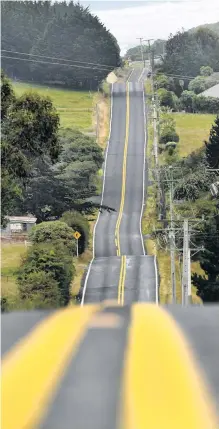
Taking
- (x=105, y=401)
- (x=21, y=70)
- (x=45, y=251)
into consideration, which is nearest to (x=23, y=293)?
(x=45, y=251)

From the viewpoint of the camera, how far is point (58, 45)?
233 feet

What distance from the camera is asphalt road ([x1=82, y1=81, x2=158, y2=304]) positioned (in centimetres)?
3684

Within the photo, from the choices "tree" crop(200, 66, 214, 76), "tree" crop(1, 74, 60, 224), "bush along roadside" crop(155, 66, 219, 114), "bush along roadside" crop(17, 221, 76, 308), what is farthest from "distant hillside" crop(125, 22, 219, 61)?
"tree" crop(1, 74, 60, 224)

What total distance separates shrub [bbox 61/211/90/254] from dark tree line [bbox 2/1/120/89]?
→ 2634 centimetres

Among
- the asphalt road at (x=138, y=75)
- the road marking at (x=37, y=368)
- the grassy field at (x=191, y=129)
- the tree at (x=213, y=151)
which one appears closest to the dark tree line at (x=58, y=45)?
the asphalt road at (x=138, y=75)

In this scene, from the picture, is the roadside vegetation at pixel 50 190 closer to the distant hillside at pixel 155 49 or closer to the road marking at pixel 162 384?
the road marking at pixel 162 384

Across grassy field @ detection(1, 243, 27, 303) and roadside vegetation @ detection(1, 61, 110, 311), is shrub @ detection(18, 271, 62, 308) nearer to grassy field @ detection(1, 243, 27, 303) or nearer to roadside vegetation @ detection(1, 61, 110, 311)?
roadside vegetation @ detection(1, 61, 110, 311)

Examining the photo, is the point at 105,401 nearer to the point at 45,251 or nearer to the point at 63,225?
the point at 45,251

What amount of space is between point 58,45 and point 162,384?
68.2 m

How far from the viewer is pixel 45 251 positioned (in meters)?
31.1

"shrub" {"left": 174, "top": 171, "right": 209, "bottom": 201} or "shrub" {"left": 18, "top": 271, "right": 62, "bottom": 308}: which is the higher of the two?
"shrub" {"left": 174, "top": 171, "right": 209, "bottom": 201}

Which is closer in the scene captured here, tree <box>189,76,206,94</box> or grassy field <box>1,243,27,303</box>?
grassy field <box>1,243,27,303</box>

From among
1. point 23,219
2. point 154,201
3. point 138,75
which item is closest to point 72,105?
point 138,75

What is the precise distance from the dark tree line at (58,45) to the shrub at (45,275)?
36.8 m
